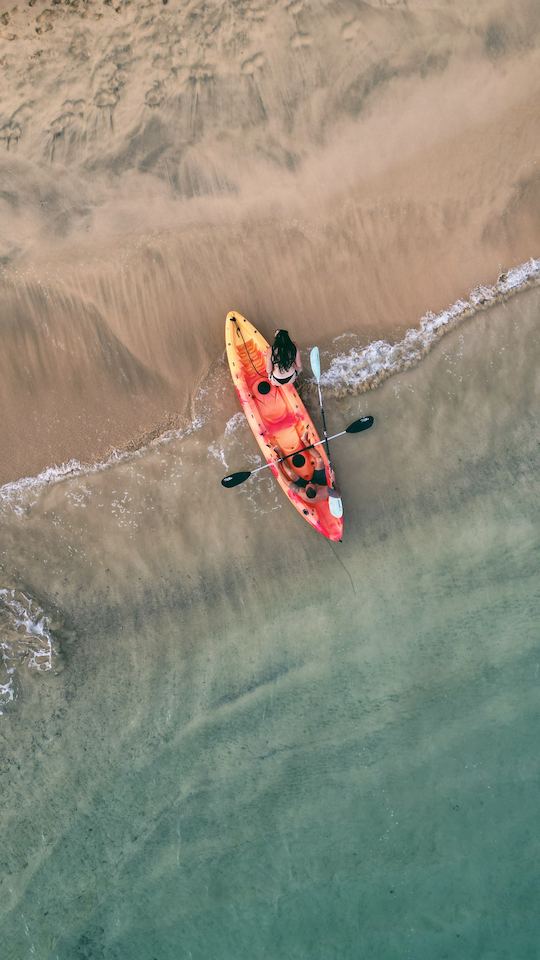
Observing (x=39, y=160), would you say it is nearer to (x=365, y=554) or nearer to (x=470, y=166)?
(x=470, y=166)

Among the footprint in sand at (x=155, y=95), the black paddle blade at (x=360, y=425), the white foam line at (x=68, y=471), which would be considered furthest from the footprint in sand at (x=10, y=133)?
the black paddle blade at (x=360, y=425)

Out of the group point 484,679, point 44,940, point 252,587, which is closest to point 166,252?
point 252,587

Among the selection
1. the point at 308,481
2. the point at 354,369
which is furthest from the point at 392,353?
the point at 308,481

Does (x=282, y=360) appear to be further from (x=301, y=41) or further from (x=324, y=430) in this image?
(x=301, y=41)

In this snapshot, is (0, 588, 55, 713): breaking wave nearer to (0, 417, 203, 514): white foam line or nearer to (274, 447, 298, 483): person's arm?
(0, 417, 203, 514): white foam line

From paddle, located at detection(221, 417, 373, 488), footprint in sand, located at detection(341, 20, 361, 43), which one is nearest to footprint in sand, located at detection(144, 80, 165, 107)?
footprint in sand, located at detection(341, 20, 361, 43)

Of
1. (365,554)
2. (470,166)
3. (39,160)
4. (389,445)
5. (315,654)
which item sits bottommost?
(315,654)
